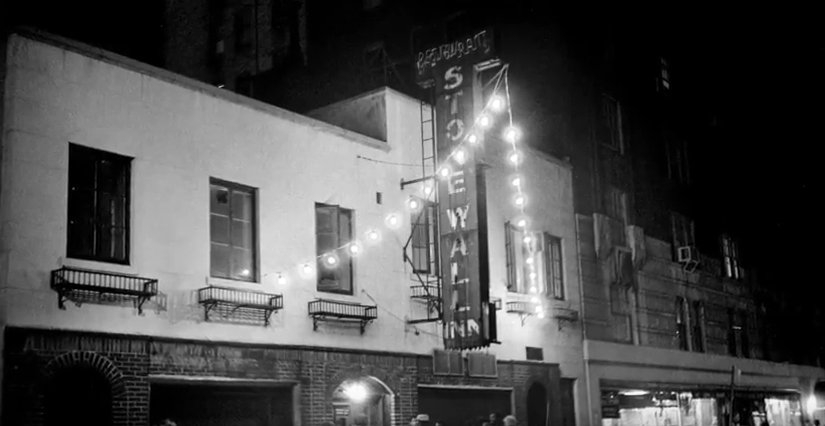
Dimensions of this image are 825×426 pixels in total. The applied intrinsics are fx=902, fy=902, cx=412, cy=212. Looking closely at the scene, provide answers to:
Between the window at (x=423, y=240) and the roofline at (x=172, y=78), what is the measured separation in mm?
1625

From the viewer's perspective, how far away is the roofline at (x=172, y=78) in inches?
525

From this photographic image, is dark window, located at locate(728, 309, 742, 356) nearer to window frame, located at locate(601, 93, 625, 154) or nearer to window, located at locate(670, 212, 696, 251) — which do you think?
window, located at locate(670, 212, 696, 251)

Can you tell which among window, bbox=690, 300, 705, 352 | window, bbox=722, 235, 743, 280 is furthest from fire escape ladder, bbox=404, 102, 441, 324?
window, bbox=722, 235, 743, 280

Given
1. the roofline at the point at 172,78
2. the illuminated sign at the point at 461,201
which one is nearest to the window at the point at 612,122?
the illuminated sign at the point at 461,201

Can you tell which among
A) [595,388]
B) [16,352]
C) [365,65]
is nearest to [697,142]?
[595,388]

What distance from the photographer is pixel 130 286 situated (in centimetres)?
1365

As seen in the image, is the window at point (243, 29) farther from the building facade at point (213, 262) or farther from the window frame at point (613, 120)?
the window frame at point (613, 120)

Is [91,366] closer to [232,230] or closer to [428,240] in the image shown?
[232,230]

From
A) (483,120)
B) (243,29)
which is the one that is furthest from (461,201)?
(243,29)

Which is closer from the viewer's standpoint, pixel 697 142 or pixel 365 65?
pixel 365 65

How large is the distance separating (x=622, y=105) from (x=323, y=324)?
16268mm

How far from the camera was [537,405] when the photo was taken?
74.5 ft

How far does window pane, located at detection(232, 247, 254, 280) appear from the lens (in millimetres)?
15859

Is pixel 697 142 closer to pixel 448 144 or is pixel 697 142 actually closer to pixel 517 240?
pixel 517 240
